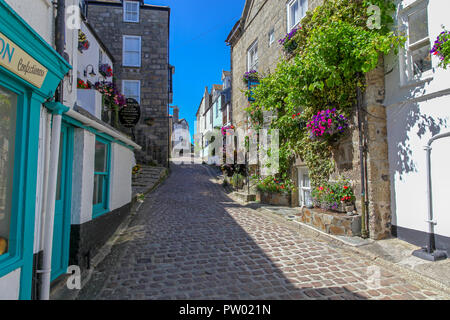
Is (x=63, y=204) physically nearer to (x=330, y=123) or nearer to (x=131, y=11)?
(x=330, y=123)

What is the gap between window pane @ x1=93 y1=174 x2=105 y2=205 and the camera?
15.8ft

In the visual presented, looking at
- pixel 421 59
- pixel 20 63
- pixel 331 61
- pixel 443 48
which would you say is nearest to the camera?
pixel 20 63

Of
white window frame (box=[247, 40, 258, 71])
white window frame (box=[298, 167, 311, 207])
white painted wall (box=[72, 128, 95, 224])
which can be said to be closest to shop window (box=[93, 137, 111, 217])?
white painted wall (box=[72, 128, 95, 224])

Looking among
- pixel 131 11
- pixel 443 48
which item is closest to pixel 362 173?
pixel 443 48

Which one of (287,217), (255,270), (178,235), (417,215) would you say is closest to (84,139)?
(178,235)

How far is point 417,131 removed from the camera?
445cm

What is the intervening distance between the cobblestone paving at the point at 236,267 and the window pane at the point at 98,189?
102cm

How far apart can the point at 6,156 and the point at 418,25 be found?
21.5ft

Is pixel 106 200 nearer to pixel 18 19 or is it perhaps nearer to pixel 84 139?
pixel 84 139

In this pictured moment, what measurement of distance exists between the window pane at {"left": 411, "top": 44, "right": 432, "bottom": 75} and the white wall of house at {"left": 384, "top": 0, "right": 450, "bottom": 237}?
0.14 metres

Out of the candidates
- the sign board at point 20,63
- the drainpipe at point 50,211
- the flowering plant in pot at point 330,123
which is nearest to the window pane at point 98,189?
the drainpipe at point 50,211

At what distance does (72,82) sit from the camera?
12.0ft
